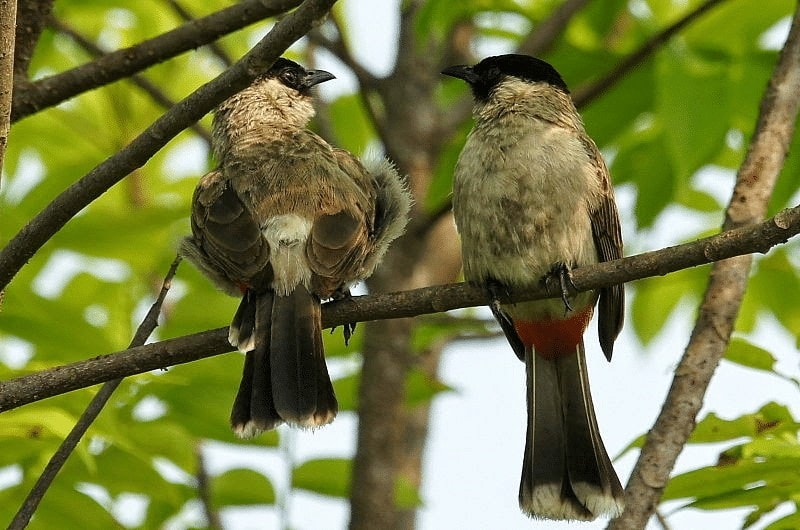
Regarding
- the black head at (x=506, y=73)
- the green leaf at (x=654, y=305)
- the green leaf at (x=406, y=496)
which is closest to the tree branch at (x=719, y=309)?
the black head at (x=506, y=73)

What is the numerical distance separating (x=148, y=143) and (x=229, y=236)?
3.15 ft

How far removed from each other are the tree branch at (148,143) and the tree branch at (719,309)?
143cm

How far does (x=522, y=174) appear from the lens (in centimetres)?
379

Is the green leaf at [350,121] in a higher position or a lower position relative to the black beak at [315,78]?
higher

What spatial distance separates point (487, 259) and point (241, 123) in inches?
49.7

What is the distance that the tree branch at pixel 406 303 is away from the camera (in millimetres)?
2502

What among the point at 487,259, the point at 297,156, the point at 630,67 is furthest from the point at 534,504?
the point at 630,67

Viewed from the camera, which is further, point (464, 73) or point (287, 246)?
point (464, 73)

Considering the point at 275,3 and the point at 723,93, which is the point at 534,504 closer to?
the point at 723,93

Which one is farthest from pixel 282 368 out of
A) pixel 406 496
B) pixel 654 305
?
pixel 654 305

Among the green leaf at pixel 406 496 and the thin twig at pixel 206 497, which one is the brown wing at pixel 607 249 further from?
the thin twig at pixel 206 497

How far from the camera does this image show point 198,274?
16.3ft

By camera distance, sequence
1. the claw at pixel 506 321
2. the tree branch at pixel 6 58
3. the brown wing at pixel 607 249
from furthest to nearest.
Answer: the brown wing at pixel 607 249, the claw at pixel 506 321, the tree branch at pixel 6 58

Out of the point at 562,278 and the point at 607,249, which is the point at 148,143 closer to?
the point at 562,278
